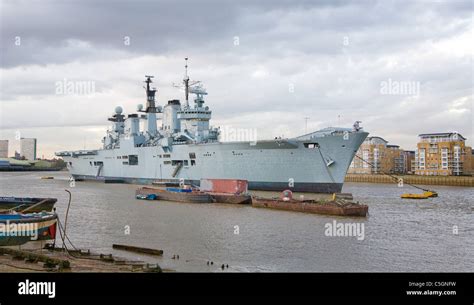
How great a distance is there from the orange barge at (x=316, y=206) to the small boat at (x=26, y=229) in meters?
13.7

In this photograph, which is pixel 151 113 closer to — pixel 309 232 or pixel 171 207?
pixel 171 207

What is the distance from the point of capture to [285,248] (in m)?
15.2

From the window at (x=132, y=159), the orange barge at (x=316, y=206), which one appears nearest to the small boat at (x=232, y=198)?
the orange barge at (x=316, y=206)

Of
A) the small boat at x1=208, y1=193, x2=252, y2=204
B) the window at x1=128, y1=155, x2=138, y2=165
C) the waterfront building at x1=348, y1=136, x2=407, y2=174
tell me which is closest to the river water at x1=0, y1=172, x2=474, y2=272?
the small boat at x1=208, y1=193, x2=252, y2=204

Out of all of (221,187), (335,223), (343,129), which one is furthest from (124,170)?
(335,223)

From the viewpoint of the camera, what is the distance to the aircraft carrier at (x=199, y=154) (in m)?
31.8

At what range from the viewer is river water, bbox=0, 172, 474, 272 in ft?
43.6

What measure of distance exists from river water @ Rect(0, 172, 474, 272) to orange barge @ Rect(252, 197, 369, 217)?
2.60ft

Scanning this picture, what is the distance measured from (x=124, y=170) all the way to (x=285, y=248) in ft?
132

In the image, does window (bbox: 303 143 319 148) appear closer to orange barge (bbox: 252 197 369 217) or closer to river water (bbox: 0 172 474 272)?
orange barge (bbox: 252 197 369 217)

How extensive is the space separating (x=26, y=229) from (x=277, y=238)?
8588 mm

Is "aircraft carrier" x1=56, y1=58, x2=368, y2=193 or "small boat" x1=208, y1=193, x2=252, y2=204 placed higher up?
"aircraft carrier" x1=56, y1=58, x2=368, y2=193

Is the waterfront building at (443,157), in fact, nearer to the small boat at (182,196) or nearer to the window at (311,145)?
the window at (311,145)

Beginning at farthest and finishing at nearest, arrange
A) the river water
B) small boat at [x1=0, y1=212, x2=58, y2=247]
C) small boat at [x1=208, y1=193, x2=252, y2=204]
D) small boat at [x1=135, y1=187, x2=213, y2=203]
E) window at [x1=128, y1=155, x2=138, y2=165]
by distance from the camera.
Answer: window at [x1=128, y1=155, x2=138, y2=165]
small boat at [x1=135, y1=187, x2=213, y2=203]
small boat at [x1=208, y1=193, x2=252, y2=204]
small boat at [x1=0, y1=212, x2=58, y2=247]
the river water
